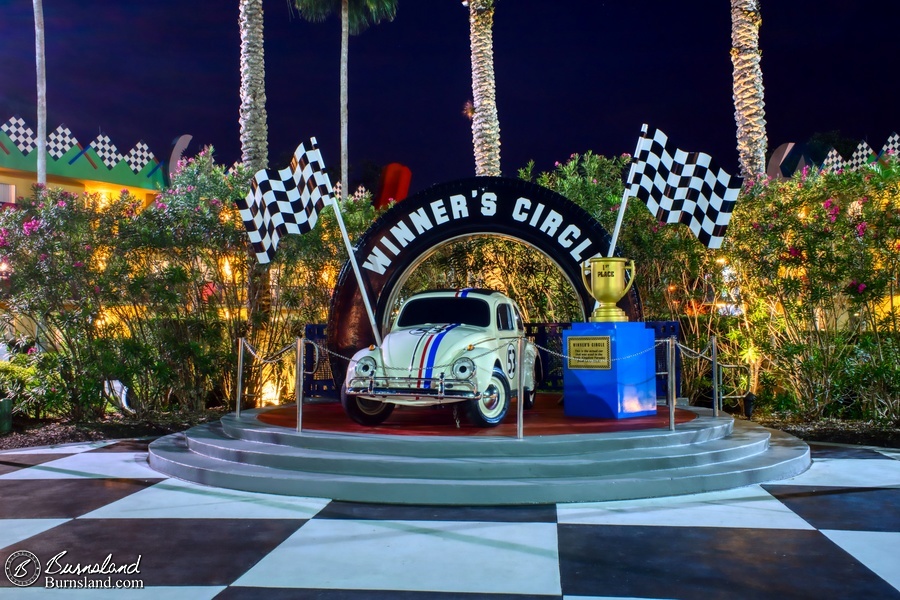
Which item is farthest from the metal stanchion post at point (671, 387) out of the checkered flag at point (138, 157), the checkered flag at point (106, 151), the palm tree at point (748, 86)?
the checkered flag at point (138, 157)

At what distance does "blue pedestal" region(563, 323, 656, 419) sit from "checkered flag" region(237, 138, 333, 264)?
3.45 meters

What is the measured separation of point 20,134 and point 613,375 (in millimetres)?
26940

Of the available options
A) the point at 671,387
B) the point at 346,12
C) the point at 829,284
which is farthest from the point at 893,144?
the point at 671,387

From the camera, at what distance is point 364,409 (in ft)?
25.5

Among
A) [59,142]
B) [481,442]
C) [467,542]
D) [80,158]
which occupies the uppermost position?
[59,142]

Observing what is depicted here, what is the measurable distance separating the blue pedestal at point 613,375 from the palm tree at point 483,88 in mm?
8418

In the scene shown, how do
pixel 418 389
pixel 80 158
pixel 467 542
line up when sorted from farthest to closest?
pixel 80 158 < pixel 418 389 < pixel 467 542

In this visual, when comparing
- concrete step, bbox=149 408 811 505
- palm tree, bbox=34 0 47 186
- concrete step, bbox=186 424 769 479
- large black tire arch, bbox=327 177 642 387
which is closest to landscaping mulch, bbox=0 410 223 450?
large black tire arch, bbox=327 177 642 387

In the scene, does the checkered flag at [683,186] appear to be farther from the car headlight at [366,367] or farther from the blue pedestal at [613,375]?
Result: the car headlight at [366,367]

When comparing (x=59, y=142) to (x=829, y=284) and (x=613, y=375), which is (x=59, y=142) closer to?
(x=613, y=375)

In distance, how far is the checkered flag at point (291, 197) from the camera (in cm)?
926

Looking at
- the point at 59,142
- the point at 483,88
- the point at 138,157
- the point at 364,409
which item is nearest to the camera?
the point at 364,409

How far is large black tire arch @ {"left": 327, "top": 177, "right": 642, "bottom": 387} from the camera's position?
9.17 metres

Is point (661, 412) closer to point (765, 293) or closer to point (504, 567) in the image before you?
point (765, 293)
